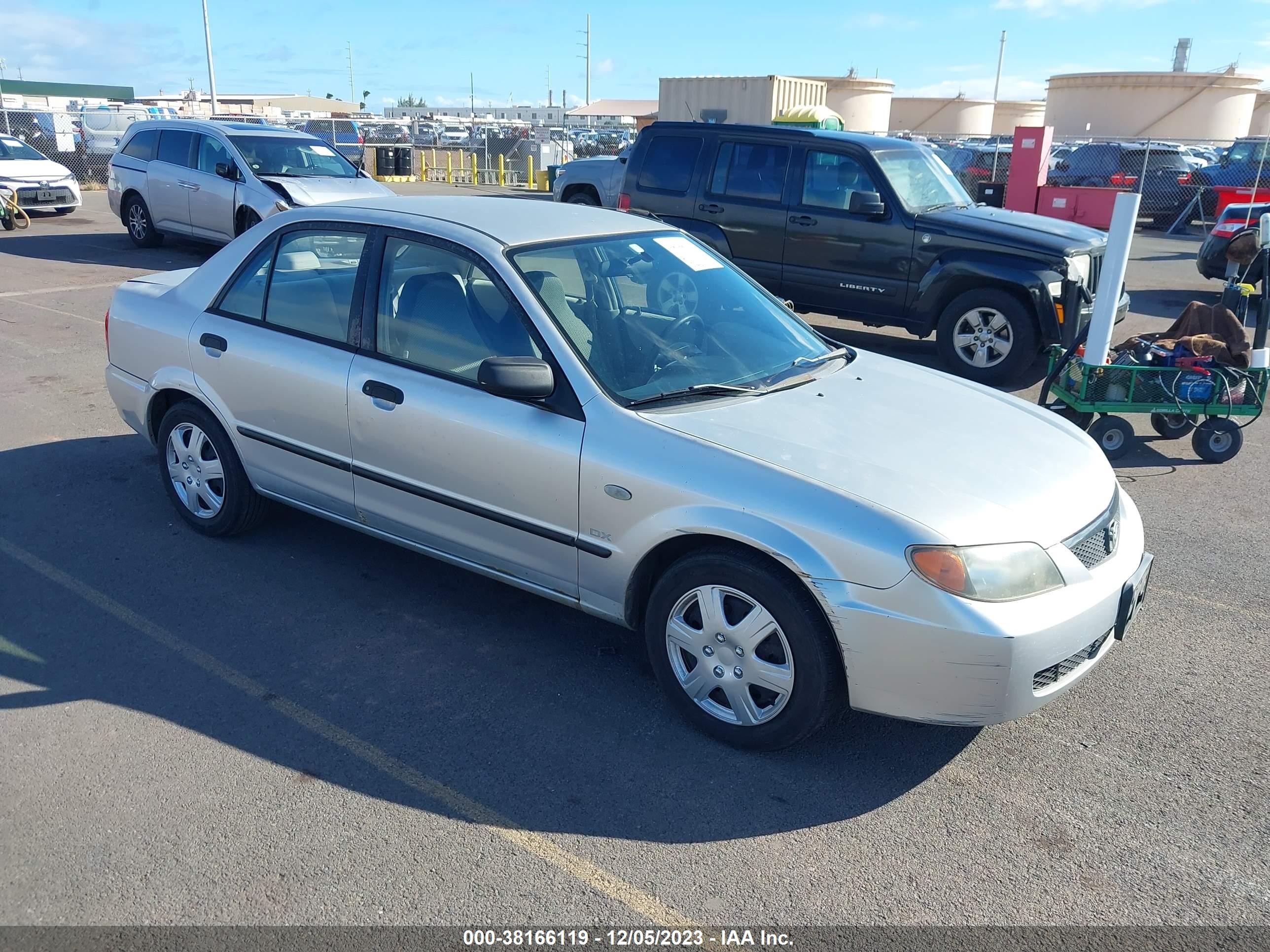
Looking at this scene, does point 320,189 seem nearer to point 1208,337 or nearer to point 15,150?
point 15,150

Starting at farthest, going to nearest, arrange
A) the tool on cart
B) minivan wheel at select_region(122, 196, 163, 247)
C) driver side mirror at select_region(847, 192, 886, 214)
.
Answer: minivan wheel at select_region(122, 196, 163, 247), driver side mirror at select_region(847, 192, 886, 214), the tool on cart

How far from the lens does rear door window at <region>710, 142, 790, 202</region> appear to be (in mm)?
9828

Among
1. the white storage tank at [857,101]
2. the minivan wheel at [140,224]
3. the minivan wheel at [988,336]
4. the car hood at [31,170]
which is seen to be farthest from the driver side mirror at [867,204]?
the white storage tank at [857,101]

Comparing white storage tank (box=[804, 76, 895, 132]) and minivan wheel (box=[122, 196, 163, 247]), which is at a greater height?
white storage tank (box=[804, 76, 895, 132])

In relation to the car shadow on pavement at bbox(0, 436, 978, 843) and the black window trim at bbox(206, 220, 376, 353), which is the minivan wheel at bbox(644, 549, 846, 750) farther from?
the black window trim at bbox(206, 220, 376, 353)

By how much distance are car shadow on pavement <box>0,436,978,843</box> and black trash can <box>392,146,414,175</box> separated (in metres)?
27.5

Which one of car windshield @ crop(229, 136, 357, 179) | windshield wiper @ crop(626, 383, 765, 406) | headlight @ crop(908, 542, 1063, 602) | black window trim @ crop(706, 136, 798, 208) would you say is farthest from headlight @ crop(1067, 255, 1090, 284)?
car windshield @ crop(229, 136, 357, 179)

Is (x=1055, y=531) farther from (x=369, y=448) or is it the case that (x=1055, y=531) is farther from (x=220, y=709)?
(x=220, y=709)

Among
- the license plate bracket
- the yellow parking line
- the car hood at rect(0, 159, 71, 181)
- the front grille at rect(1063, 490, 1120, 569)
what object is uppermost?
the car hood at rect(0, 159, 71, 181)

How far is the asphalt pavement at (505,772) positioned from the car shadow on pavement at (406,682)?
0.04ft

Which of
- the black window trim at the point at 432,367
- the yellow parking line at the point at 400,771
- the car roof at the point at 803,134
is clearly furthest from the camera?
the car roof at the point at 803,134

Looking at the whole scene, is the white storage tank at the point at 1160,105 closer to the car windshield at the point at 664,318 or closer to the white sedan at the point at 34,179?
the white sedan at the point at 34,179

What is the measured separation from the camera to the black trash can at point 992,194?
18.0 meters

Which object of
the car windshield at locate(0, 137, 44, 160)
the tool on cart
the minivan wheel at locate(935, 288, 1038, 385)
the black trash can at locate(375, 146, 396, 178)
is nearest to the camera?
the tool on cart
